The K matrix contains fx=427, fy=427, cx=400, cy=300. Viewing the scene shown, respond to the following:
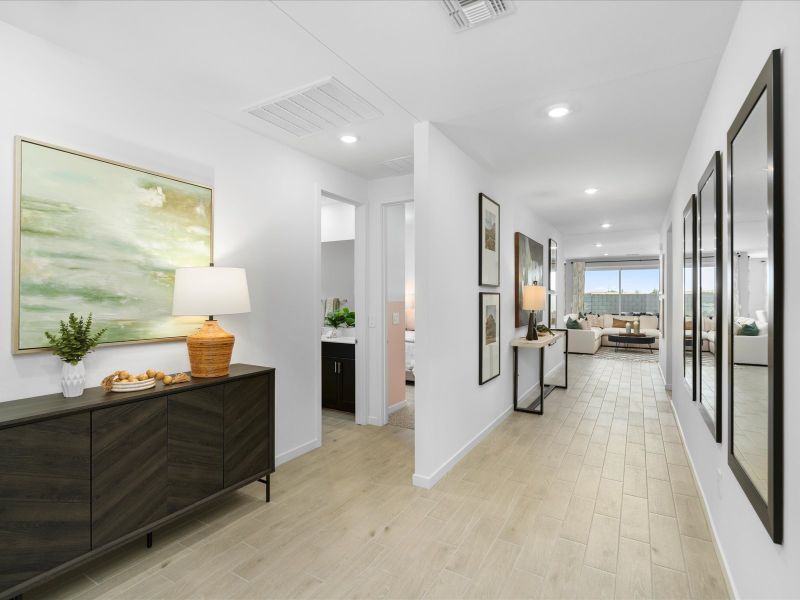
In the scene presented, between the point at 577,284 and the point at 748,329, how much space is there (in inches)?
497

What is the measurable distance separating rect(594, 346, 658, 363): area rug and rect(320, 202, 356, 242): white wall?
6.61 m

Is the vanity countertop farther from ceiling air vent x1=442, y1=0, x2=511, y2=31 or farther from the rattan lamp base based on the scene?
ceiling air vent x1=442, y1=0, x2=511, y2=31

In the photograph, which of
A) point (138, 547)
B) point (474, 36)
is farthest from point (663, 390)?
point (138, 547)

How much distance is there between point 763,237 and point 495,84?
1.60 metres

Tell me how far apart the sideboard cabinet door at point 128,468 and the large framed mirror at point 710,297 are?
2.74 m

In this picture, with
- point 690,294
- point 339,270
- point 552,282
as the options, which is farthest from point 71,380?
point 552,282

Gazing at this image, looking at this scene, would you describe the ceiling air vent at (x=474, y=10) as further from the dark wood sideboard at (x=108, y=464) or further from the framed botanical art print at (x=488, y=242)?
the dark wood sideboard at (x=108, y=464)

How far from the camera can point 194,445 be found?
2.27 metres

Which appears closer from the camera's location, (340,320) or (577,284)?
(340,320)

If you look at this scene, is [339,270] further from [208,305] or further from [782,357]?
[782,357]

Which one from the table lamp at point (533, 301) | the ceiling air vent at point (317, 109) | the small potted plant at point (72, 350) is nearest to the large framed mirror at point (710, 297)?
the ceiling air vent at point (317, 109)

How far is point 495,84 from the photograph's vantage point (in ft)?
7.99

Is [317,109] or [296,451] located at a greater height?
[317,109]

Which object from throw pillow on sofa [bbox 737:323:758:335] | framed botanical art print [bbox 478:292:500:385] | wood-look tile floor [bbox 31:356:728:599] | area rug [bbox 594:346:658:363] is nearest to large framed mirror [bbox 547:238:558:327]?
framed botanical art print [bbox 478:292:500:385]
